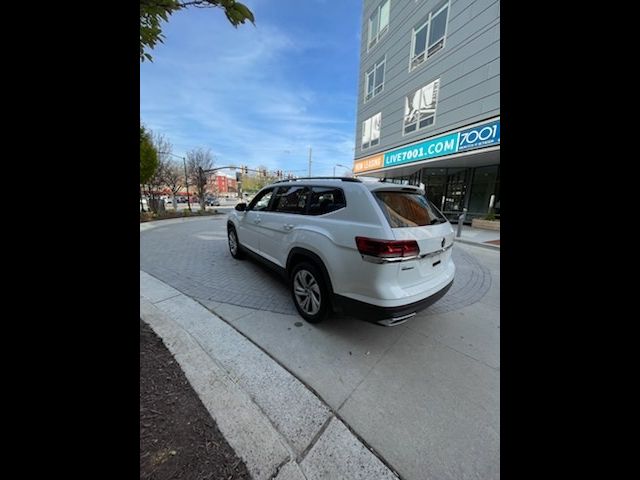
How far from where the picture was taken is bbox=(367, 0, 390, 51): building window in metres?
15.3

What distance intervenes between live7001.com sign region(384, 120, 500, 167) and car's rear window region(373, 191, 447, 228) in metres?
8.21

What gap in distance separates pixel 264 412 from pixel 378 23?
69.0 ft

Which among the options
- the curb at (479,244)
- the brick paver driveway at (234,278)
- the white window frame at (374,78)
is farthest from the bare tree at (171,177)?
the curb at (479,244)

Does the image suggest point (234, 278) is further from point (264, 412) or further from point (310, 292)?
point (264, 412)

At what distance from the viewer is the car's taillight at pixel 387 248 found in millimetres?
2396

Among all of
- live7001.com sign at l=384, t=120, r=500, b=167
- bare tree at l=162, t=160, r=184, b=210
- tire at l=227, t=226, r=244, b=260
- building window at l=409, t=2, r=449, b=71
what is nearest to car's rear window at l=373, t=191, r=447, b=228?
tire at l=227, t=226, r=244, b=260

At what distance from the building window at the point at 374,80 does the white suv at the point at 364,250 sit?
15533mm

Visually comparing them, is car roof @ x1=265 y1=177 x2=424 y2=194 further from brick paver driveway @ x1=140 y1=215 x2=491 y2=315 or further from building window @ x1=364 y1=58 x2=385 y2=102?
building window @ x1=364 y1=58 x2=385 y2=102
